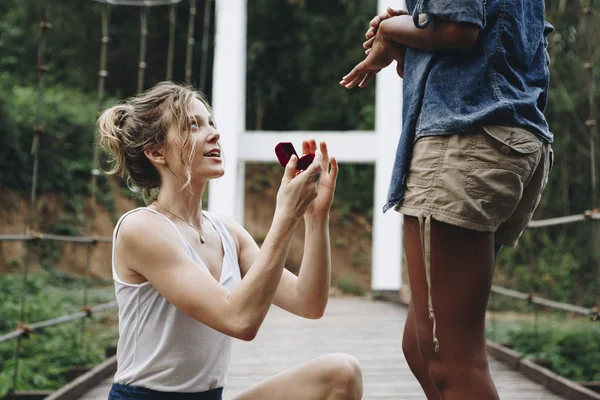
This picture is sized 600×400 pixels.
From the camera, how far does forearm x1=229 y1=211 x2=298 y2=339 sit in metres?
1.19

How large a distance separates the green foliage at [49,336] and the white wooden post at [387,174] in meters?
2.65

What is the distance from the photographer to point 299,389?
4.84 ft

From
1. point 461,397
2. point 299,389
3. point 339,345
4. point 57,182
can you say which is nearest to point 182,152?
point 299,389

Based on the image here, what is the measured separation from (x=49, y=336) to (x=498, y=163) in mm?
4925

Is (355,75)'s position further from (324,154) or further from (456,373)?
(456,373)

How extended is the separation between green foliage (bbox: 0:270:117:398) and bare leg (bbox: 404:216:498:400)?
289 cm

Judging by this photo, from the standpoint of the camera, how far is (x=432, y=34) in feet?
4.05

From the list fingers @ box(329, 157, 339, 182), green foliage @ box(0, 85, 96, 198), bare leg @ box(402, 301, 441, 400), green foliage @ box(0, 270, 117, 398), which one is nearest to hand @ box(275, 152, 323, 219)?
fingers @ box(329, 157, 339, 182)

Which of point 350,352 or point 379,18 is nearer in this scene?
point 379,18

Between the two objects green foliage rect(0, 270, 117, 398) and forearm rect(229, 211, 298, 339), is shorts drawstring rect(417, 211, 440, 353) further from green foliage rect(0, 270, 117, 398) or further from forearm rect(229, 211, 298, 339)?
green foliage rect(0, 270, 117, 398)

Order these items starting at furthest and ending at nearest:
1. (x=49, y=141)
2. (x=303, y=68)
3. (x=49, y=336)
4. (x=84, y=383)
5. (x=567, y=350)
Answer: (x=303, y=68) → (x=49, y=141) → (x=49, y=336) → (x=567, y=350) → (x=84, y=383)

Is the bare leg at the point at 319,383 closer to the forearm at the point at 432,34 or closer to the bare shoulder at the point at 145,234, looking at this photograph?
the bare shoulder at the point at 145,234

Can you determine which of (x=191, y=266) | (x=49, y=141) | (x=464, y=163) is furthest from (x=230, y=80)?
(x=464, y=163)

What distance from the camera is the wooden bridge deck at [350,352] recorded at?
2.85 metres
